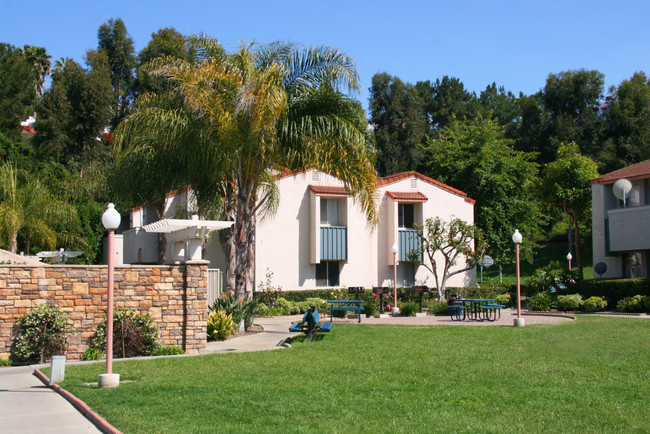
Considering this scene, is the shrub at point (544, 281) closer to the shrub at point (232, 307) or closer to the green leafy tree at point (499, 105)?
the shrub at point (232, 307)

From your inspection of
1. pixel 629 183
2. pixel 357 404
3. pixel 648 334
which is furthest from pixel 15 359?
pixel 629 183

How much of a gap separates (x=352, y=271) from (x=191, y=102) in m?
16.9

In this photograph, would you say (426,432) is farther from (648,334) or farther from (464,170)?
(464,170)

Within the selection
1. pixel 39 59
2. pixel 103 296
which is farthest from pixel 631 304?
pixel 39 59

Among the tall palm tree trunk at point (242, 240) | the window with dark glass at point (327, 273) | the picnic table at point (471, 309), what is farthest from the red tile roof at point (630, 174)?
the tall palm tree trunk at point (242, 240)

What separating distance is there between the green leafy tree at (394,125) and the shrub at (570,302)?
27.4 metres

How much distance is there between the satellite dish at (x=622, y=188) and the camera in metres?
28.9

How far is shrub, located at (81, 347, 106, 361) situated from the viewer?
48.7 feet

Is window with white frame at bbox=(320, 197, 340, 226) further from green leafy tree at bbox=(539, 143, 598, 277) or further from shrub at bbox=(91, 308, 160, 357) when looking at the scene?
shrub at bbox=(91, 308, 160, 357)

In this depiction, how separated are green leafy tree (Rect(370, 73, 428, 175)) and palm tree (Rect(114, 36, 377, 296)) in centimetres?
3428

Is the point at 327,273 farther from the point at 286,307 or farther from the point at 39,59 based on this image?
the point at 39,59

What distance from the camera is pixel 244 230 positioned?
1973cm

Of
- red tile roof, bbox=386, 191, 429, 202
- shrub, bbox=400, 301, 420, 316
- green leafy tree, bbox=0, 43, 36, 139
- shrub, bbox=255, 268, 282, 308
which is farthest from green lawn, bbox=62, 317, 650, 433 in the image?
green leafy tree, bbox=0, 43, 36, 139

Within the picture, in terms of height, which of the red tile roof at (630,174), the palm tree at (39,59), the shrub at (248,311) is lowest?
the shrub at (248,311)
